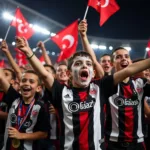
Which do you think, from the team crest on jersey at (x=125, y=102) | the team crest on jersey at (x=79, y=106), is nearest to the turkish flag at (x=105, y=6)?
the team crest on jersey at (x=125, y=102)

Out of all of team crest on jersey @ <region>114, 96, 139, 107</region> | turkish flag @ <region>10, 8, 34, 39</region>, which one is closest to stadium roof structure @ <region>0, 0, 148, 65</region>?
turkish flag @ <region>10, 8, 34, 39</region>

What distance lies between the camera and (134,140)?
2.84 m

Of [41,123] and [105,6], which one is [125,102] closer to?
[41,123]

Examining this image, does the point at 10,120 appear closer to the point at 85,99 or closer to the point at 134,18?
the point at 85,99

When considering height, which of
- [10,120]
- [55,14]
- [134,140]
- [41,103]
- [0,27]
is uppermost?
[55,14]

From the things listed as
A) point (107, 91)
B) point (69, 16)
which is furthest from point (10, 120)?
point (69, 16)

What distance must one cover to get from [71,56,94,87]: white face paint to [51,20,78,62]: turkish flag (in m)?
2.85

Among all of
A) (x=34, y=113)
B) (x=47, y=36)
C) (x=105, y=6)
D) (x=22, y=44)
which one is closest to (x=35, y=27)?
(x=47, y=36)

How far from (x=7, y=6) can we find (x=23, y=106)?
1584cm

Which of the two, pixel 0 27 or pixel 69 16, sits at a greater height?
pixel 69 16

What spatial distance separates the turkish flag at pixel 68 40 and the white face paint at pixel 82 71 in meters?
2.85

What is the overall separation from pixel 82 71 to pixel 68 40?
317cm

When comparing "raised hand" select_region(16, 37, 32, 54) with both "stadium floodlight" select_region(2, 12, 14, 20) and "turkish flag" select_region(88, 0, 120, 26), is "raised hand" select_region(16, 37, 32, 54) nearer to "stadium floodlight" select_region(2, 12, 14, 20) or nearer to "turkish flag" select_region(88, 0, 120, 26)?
"turkish flag" select_region(88, 0, 120, 26)

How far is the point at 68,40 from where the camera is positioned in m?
5.50
